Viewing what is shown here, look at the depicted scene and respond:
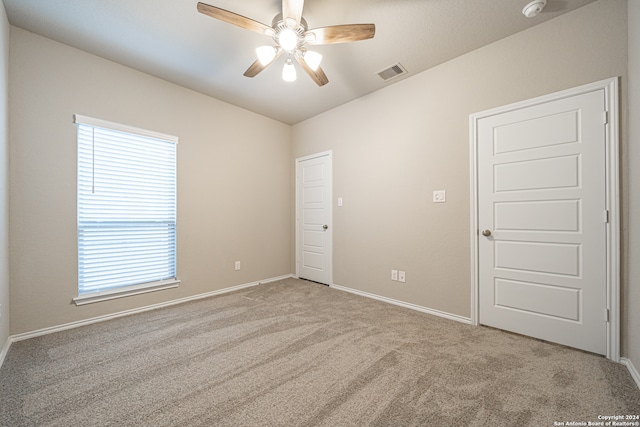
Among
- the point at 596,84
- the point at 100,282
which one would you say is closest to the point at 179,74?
the point at 100,282

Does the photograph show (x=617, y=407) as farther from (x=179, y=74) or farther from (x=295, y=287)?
(x=179, y=74)

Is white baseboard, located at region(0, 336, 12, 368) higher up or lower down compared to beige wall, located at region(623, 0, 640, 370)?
lower down

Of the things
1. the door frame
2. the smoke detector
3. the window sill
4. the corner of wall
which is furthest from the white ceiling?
the window sill

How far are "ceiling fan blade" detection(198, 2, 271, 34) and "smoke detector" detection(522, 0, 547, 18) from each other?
6.82 feet

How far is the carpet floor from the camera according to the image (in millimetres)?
1378

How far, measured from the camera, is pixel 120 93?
2.75 m

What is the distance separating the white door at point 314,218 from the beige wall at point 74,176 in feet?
1.18

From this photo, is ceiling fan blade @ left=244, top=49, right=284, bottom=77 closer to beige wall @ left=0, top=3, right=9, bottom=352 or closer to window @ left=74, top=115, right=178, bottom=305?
window @ left=74, top=115, right=178, bottom=305

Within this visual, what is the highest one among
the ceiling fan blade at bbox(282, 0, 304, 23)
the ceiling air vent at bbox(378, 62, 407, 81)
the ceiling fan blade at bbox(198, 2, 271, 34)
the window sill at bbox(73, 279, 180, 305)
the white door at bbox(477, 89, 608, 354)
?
the ceiling air vent at bbox(378, 62, 407, 81)

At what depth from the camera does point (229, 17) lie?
1.80 m

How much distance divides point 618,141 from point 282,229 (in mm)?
4010

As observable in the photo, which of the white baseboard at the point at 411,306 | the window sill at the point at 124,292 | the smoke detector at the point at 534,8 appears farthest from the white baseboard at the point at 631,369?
the window sill at the point at 124,292

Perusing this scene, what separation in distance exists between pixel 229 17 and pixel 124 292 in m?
2.93

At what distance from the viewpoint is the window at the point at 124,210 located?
256cm
